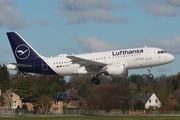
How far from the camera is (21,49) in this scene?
81688 mm

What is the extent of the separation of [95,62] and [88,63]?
1165 mm

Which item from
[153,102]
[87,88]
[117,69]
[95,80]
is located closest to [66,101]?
[87,88]

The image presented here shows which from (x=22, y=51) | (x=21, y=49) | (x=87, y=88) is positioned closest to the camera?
(x=22, y=51)

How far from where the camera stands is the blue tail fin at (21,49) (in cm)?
8019

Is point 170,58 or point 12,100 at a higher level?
point 170,58

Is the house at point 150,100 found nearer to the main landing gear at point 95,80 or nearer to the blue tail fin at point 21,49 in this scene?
the blue tail fin at point 21,49

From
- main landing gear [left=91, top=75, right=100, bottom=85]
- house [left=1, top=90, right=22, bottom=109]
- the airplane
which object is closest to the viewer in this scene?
the airplane

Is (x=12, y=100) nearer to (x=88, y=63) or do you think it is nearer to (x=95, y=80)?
(x=95, y=80)

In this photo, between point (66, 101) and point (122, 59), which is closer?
point (122, 59)

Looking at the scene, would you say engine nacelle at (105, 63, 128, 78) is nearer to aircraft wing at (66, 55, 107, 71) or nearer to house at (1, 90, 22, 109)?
aircraft wing at (66, 55, 107, 71)

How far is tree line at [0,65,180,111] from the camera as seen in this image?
5212 inches

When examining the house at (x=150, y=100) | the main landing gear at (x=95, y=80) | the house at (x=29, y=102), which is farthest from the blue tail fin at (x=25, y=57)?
the house at (x=150, y=100)

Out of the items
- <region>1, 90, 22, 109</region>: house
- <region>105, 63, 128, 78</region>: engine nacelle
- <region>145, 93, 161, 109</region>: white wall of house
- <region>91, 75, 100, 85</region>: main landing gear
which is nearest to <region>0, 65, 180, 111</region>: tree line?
<region>145, 93, 161, 109</region>: white wall of house

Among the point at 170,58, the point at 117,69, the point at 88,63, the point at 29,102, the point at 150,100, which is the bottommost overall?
the point at 29,102
